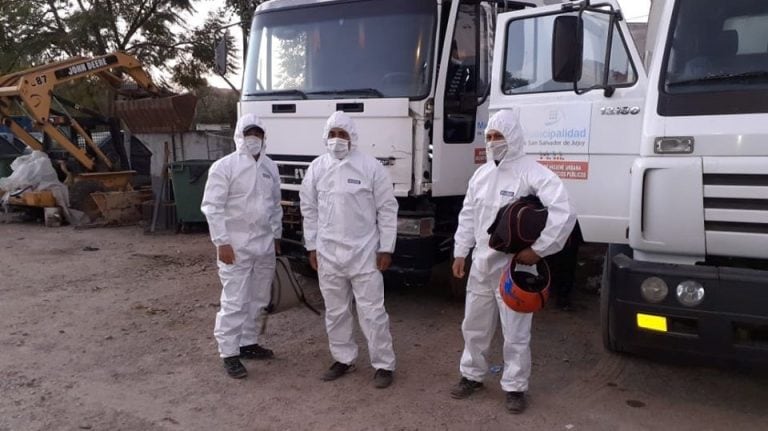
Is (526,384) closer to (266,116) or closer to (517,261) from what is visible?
(517,261)

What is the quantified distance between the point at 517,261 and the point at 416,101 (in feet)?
6.49

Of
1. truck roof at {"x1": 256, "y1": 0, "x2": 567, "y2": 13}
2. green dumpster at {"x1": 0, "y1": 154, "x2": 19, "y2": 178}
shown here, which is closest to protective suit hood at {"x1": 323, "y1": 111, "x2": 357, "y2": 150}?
truck roof at {"x1": 256, "y1": 0, "x2": 567, "y2": 13}

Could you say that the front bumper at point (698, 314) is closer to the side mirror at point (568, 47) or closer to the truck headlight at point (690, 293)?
the truck headlight at point (690, 293)

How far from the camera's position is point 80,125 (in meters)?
12.7

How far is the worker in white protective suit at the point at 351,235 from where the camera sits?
4.25 meters

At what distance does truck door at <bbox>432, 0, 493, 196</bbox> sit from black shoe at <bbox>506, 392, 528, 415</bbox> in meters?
1.94

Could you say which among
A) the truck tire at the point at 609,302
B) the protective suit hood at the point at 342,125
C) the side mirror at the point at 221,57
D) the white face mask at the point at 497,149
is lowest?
the truck tire at the point at 609,302

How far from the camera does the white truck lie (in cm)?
319

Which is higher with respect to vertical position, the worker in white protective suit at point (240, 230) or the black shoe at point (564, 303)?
the worker in white protective suit at point (240, 230)

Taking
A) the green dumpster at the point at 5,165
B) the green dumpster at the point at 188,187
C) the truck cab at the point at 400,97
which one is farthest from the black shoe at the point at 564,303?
the green dumpster at the point at 5,165

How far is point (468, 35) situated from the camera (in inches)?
215

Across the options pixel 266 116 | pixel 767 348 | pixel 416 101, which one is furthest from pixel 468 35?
pixel 767 348

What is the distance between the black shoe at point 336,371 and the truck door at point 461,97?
5.30 feet

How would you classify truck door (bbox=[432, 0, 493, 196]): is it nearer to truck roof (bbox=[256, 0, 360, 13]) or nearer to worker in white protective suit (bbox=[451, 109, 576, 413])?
truck roof (bbox=[256, 0, 360, 13])
